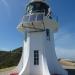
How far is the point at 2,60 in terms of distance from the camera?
3322cm

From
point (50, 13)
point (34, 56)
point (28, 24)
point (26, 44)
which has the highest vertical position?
point (50, 13)

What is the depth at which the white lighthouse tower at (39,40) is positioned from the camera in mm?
14289

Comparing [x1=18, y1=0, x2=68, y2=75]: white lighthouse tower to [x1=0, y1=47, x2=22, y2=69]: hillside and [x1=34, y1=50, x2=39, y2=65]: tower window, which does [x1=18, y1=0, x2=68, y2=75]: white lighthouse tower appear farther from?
[x1=0, y1=47, x2=22, y2=69]: hillside

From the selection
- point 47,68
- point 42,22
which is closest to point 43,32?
point 42,22

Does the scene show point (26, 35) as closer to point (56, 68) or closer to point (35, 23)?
point (35, 23)

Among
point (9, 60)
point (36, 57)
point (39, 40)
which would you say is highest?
point (39, 40)

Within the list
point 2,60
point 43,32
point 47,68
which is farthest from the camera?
point 2,60

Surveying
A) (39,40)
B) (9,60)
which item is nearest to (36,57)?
(39,40)

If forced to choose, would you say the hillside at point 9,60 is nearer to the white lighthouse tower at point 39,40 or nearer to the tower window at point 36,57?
the white lighthouse tower at point 39,40

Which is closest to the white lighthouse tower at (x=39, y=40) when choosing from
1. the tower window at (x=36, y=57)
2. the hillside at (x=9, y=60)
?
the tower window at (x=36, y=57)

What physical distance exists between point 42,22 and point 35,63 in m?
3.37

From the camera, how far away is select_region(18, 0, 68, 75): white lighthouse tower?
46.9 ft

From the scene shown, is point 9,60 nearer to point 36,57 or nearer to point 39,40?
point 36,57

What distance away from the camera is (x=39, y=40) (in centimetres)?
1462
